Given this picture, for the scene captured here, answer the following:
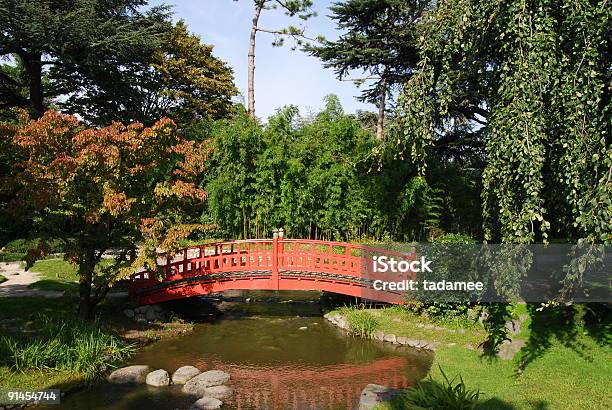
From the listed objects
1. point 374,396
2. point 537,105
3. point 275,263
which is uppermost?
point 537,105

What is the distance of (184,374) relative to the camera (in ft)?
26.2

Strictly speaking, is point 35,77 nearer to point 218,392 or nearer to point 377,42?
point 377,42

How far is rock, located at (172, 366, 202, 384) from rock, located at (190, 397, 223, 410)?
0.91 meters

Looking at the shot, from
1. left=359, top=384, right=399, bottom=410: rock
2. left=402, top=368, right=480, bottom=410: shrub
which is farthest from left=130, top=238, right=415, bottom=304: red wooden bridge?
left=402, top=368, right=480, bottom=410: shrub

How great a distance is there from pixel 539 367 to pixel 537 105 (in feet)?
14.1

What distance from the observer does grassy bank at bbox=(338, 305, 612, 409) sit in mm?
5742

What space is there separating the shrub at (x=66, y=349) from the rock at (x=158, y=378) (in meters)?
0.96

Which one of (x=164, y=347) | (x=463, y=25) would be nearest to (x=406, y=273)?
(x=164, y=347)

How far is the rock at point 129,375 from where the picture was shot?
7828 mm

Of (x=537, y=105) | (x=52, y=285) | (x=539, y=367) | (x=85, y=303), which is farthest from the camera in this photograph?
(x=52, y=285)

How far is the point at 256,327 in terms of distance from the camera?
11164 millimetres

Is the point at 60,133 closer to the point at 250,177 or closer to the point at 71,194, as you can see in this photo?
the point at 71,194

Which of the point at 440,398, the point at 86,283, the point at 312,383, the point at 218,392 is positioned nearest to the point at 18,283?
the point at 86,283

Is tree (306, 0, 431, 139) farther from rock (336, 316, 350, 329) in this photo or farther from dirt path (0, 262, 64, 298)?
dirt path (0, 262, 64, 298)
